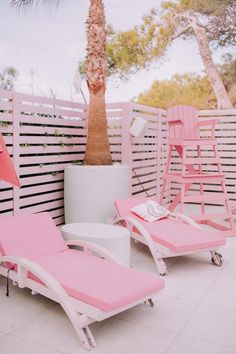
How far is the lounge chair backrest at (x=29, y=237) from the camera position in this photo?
3.30 metres

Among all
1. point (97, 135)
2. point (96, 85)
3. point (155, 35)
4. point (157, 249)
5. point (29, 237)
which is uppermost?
point (155, 35)

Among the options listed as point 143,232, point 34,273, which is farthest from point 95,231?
point 34,273

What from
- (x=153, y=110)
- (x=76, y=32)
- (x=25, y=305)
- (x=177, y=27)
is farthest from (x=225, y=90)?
(x=25, y=305)

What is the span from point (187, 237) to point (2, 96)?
7.87 ft

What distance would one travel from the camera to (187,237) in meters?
3.86

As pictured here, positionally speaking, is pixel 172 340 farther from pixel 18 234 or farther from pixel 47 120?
pixel 47 120

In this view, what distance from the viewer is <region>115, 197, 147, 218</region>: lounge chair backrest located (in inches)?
178

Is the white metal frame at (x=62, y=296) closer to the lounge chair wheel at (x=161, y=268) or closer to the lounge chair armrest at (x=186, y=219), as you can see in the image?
the lounge chair wheel at (x=161, y=268)

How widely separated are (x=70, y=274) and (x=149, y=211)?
1824 mm

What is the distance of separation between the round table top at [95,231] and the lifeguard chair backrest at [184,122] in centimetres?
229

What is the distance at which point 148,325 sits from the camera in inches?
106

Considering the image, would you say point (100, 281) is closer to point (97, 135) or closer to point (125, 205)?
point (125, 205)

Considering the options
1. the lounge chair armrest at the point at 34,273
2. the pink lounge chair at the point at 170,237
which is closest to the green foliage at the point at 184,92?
the pink lounge chair at the point at 170,237

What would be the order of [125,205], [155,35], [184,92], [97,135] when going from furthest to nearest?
1. [184,92]
2. [155,35]
3. [97,135]
4. [125,205]
